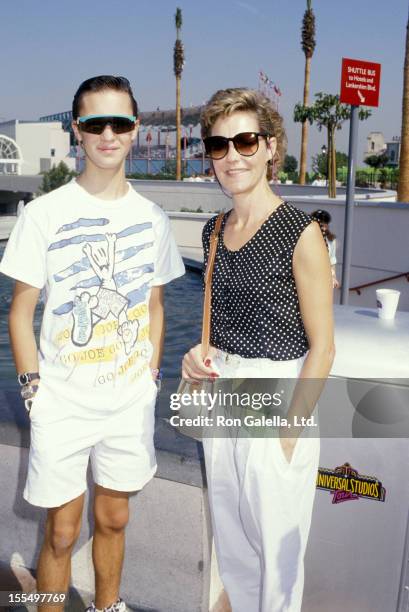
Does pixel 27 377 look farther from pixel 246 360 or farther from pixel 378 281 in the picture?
pixel 378 281

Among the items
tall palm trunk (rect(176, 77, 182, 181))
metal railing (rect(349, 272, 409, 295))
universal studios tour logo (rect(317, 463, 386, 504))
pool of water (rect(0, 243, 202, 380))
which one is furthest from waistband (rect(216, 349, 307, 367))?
tall palm trunk (rect(176, 77, 182, 181))

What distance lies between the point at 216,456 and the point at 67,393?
23.6 inches

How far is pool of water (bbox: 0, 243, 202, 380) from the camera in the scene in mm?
11383

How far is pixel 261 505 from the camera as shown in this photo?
211cm

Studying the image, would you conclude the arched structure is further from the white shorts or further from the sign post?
the white shorts

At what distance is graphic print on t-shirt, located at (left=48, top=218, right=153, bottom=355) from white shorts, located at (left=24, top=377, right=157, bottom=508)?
0.26m

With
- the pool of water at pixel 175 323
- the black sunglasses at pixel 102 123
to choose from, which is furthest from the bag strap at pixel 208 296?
the pool of water at pixel 175 323

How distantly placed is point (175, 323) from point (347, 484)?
454 inches

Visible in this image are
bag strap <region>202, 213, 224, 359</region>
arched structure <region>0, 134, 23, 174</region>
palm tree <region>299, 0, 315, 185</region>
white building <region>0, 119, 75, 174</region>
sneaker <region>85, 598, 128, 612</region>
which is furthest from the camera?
white building <region>0, 119, 75, 174</region>

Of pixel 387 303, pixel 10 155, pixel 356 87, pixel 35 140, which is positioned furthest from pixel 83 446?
pixel 35 140

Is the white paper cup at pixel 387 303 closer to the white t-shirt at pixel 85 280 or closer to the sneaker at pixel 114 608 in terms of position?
the white t-shirt at pixel 85 280

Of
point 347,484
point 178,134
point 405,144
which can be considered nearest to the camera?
point 347,484

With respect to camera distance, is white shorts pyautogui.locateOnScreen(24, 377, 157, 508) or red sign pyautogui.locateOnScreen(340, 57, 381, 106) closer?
white shorts pyautogui.locateOnScreen(24, 377, 157, 508)

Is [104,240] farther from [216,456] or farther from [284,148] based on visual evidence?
[216,456]
